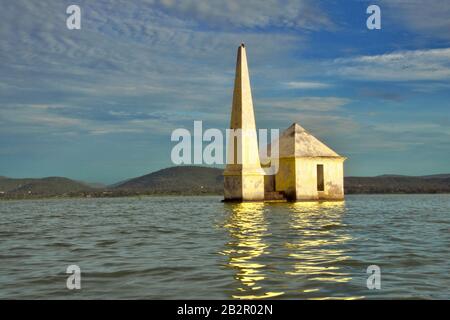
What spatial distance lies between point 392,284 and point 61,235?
9.98 metres

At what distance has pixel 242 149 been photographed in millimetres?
30969

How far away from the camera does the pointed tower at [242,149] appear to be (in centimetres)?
3092

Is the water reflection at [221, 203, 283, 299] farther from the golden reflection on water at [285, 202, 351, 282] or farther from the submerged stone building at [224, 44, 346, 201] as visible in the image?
the submerged stone building at [224, 44, 346, 201]

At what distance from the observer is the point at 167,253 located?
992 cm

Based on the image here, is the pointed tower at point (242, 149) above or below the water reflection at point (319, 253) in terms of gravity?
above

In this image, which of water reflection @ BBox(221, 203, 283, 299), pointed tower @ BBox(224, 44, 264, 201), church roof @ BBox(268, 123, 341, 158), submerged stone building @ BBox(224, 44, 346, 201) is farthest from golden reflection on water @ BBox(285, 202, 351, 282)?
church roof @ BBox(268, 123, 341, 158)

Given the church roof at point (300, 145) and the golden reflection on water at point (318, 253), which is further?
the church roof at point (300, 145)

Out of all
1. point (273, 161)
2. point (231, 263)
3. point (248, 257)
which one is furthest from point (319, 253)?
point (273, 161)

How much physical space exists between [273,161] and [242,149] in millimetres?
4798

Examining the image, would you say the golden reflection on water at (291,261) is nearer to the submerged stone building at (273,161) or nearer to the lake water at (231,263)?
the lake water at (231,263)

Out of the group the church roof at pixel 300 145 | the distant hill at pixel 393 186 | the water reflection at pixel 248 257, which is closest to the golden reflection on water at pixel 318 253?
the water reflection at pixel 248 257

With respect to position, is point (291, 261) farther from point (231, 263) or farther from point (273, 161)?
point (273, 161)

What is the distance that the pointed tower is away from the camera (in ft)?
101
